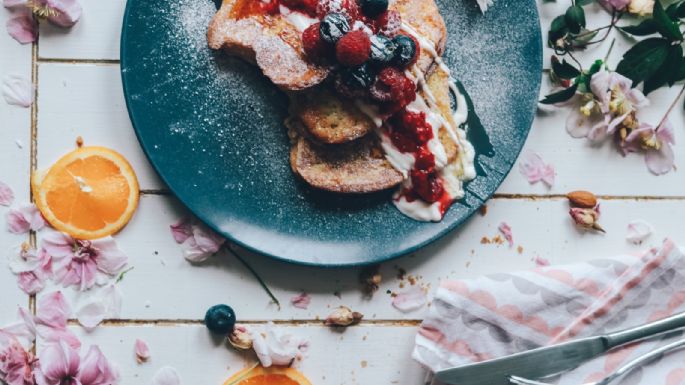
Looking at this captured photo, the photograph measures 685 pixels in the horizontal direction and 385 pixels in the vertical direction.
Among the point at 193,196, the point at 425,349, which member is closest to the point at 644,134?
the point at 425,349

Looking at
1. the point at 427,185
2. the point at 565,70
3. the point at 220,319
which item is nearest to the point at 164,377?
the point at 220,319

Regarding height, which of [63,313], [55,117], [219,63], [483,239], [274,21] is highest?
[274,21]

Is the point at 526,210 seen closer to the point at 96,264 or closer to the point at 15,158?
the point at 96,264

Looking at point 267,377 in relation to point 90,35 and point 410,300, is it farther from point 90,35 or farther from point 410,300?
point 90,35

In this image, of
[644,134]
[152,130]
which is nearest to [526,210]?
[644,134]

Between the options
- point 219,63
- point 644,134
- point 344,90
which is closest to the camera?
point 344,90

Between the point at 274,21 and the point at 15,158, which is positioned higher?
the point at 274,21

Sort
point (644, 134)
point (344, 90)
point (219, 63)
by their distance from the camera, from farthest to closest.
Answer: point (644, 134) < point (219, 63) < point (344, 90)

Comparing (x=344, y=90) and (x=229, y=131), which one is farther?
(x=229, y=131)

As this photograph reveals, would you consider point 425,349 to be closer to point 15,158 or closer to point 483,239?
point 483,239
